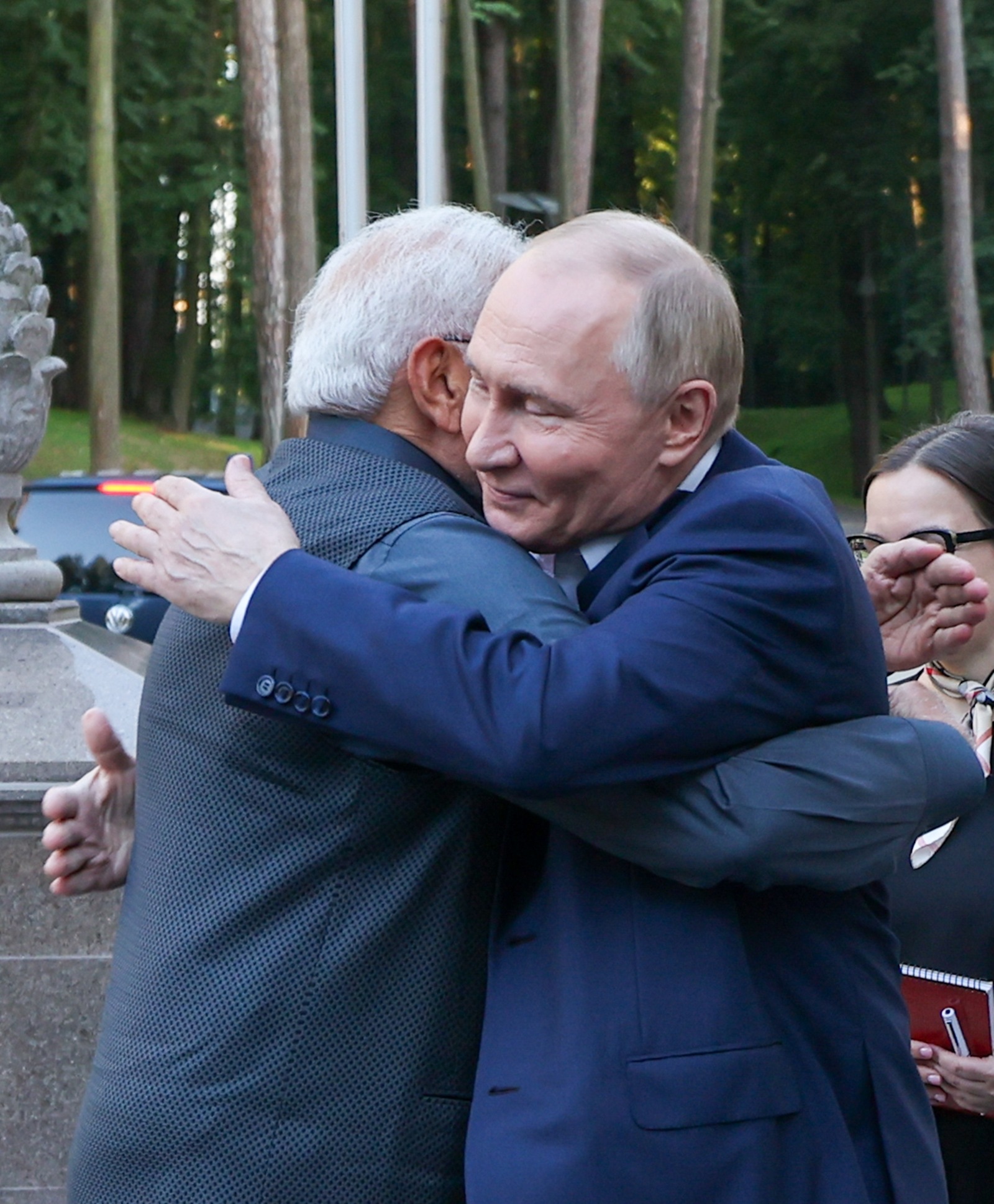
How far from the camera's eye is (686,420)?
70.4 inches

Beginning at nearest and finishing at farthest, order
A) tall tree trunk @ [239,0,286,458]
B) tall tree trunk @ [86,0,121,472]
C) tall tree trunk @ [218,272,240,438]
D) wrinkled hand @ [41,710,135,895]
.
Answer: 1. wrinkled hand @ [41,710,135,895]
2. tall tree trunk @ [239,0,286,458]
3. tall tree trunk @ [86,0,121,472]
4. tall tree trunk @ [218,272,240,438]

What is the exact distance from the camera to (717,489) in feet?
5.74

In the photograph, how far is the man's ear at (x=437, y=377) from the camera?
1950mm

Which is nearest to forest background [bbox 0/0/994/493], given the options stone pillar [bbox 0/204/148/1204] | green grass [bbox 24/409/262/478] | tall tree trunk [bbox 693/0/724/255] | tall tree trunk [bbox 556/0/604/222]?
green grass [bbox 24/409/262/478]

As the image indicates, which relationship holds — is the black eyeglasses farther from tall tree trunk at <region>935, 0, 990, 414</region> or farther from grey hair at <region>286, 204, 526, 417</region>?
tall tree trunk at <region>935, 0, 990, 414</region>

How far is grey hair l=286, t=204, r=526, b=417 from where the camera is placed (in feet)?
6.40

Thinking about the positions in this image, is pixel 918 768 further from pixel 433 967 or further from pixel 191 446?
pixel 191 446

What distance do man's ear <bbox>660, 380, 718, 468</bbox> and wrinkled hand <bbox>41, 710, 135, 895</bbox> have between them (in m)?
0.87

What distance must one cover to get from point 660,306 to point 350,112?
32.7ft

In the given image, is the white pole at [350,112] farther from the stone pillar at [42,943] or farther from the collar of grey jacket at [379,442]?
the collar of grey jacket at [379,442]

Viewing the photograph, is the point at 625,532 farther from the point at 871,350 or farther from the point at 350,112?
the point at 871,350

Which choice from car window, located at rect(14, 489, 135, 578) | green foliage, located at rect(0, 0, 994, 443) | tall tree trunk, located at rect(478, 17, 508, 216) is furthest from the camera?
green foliage, located at rect(0, 0, 994, 443)

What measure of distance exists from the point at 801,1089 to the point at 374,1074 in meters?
0.45

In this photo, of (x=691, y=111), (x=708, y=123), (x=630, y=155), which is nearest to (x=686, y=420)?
(x=691, y=111)
